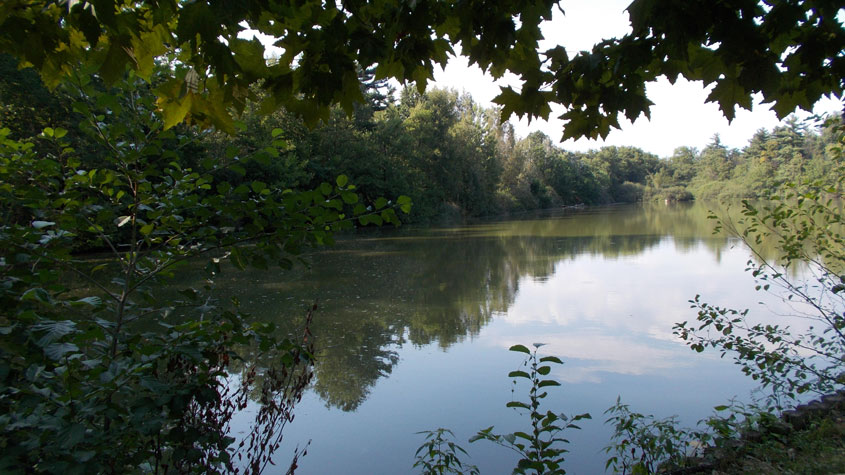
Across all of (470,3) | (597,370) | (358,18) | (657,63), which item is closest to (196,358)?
(358,18)

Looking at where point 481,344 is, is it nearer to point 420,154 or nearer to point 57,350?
A: point 57,350

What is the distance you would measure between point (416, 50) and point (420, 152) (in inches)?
1214

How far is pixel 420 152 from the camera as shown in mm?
32281

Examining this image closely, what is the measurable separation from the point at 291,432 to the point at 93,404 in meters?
2.54

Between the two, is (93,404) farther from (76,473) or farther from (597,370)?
(597,370)

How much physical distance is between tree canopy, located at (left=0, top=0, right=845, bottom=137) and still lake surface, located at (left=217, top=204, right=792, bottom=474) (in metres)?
2.43

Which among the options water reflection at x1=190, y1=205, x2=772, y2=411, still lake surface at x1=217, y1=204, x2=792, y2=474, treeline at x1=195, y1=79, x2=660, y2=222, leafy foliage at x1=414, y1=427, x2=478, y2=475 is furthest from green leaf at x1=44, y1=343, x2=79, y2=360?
treeline at x1=195, y1=79, x2=660, y2=222

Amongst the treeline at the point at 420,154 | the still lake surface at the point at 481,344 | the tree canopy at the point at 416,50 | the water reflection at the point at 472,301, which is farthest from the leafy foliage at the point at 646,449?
the treeline at the point at 420,154

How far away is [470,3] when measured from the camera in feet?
5.78

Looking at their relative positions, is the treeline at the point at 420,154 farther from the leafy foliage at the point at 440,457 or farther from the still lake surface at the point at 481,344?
the leafy foliage at the point at 440,457

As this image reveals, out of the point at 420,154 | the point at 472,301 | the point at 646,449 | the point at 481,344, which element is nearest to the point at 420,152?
the point at 420,154

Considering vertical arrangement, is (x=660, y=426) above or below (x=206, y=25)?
below

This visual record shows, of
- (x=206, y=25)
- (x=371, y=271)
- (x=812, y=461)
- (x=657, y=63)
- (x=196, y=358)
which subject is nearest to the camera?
(x=206, y=25)

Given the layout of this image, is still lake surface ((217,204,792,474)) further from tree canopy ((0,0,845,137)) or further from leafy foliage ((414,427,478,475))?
tree canopy ((0,0,845,137))
